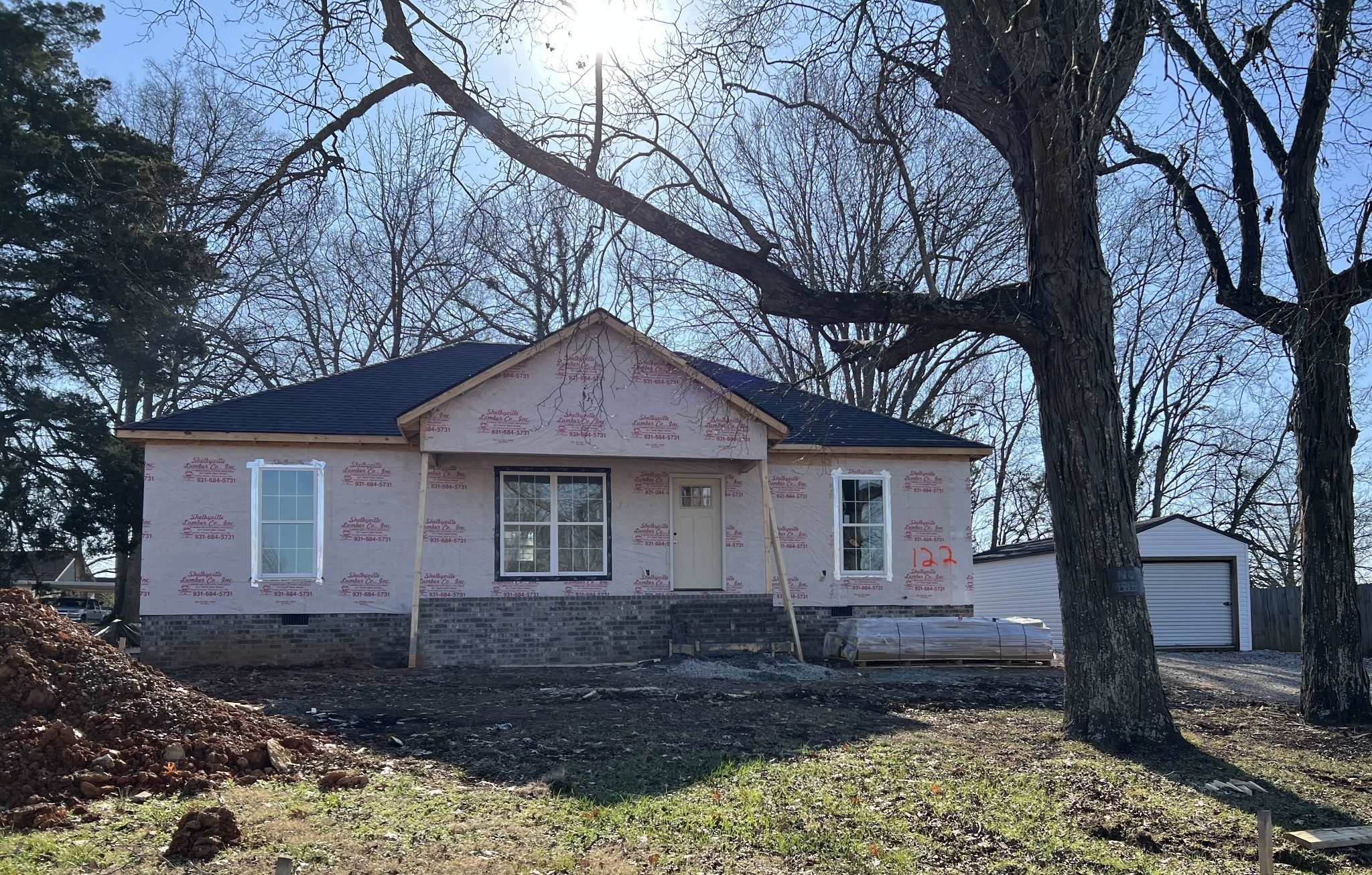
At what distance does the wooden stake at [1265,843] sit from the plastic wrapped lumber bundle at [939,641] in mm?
10721

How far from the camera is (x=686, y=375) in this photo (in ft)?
52.1

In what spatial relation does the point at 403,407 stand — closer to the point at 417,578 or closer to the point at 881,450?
the point at 417,578

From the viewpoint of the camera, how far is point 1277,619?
2528cm

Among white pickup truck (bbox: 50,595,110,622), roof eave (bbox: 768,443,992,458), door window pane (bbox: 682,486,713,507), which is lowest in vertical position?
white pickup truck (bbox: 50,595,110,622)

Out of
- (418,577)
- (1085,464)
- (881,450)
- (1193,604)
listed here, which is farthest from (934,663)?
(1193,604)

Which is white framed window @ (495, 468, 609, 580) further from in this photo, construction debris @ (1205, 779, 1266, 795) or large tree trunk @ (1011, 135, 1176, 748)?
construction debris @ (1205, 779, 1266, 795)

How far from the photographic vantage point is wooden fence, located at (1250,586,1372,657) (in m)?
25.0

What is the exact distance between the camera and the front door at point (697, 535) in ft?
56.9

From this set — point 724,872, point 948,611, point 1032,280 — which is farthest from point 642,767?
point 948,611

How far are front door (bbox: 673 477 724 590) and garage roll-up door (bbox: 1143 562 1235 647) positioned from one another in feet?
38.1

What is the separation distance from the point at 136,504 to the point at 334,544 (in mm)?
9201

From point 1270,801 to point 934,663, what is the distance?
9.22 meters

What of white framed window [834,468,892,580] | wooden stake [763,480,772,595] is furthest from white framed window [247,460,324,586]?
white framed window [834,468,892,580]

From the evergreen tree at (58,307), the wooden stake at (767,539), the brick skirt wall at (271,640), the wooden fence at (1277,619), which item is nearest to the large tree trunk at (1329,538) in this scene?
the wooden stake at (767,539)
